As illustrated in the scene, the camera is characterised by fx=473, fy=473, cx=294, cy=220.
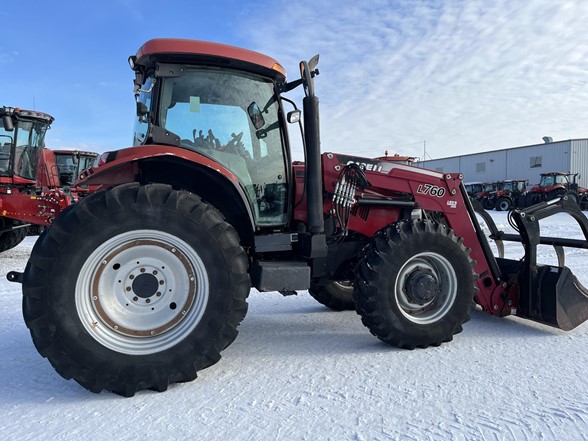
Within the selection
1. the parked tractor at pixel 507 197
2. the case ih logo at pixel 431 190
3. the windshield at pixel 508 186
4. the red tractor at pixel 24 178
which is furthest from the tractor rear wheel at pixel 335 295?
the windshield at pixel 508 186

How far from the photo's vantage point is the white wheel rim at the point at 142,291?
297 centimetres

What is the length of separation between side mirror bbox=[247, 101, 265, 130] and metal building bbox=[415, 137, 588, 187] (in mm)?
28987

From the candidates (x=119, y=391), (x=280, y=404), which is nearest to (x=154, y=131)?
(x=119, y=391)

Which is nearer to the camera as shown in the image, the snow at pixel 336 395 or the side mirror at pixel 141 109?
the snow at pixel 336 395

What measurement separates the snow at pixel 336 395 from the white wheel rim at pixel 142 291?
0.35 meters

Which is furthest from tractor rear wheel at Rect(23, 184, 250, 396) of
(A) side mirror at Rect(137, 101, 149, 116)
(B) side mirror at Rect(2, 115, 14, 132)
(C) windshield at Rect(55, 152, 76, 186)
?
(C) windshield at Rect(55, 152, 76, 186)

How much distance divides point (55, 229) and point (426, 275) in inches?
108

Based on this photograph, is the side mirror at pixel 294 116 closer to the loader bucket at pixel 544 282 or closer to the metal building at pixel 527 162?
the loader bucket at pixel 544 282

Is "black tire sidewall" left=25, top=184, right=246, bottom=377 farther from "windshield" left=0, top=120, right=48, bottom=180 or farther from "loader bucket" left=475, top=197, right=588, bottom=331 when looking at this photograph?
"windshield" left=0, top=120, right=48, bottom=180

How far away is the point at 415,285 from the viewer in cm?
386

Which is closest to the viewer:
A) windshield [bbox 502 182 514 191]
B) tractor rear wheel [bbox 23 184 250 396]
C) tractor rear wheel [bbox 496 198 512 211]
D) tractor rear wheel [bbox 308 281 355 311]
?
tractor rear wheel [bbox 23 184 250 396]

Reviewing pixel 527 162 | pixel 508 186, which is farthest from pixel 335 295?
pixel 527 162

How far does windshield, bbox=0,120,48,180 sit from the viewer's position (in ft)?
33.9

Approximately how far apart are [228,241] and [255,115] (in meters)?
1.14
